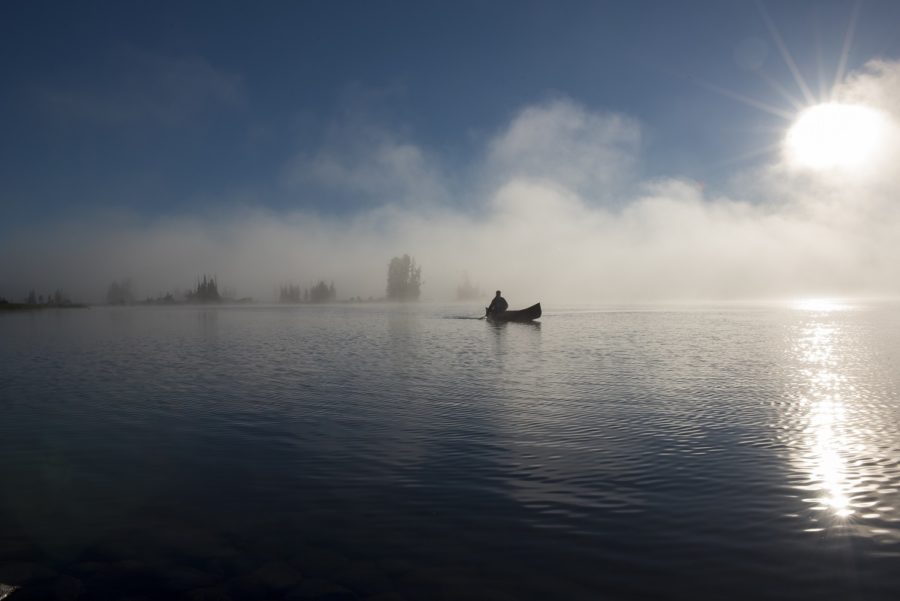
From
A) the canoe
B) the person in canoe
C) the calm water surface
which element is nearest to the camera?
the calm water surface

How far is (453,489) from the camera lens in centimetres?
1270

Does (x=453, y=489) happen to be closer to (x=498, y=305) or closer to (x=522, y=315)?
(x=522, y=315)

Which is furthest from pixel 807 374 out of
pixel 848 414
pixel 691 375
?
pixel 848 414

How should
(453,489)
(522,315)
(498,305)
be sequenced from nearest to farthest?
(453,489), (522,315), (498,305)

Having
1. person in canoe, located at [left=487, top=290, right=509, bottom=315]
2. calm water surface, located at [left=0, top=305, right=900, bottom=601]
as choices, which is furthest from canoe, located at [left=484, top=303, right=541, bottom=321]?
calm water surface, located at [left=0, top=305, right=900, bottom=601]

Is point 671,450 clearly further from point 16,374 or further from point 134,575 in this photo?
point 16,374

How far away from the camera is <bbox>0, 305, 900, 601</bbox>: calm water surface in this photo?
8.75 meters

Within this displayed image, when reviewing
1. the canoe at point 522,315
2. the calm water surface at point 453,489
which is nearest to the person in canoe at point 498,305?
the canoe at point 522,315

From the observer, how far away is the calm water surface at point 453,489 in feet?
28.7

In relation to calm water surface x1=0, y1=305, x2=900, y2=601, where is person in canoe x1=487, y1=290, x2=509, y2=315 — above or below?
above

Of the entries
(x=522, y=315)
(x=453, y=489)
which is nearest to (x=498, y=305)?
(x=522, y=315)

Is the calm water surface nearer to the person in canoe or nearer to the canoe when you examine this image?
the canoe

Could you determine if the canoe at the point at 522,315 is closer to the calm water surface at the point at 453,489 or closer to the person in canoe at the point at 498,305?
the person in canoe at the point at 498,305

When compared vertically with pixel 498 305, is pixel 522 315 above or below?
below
